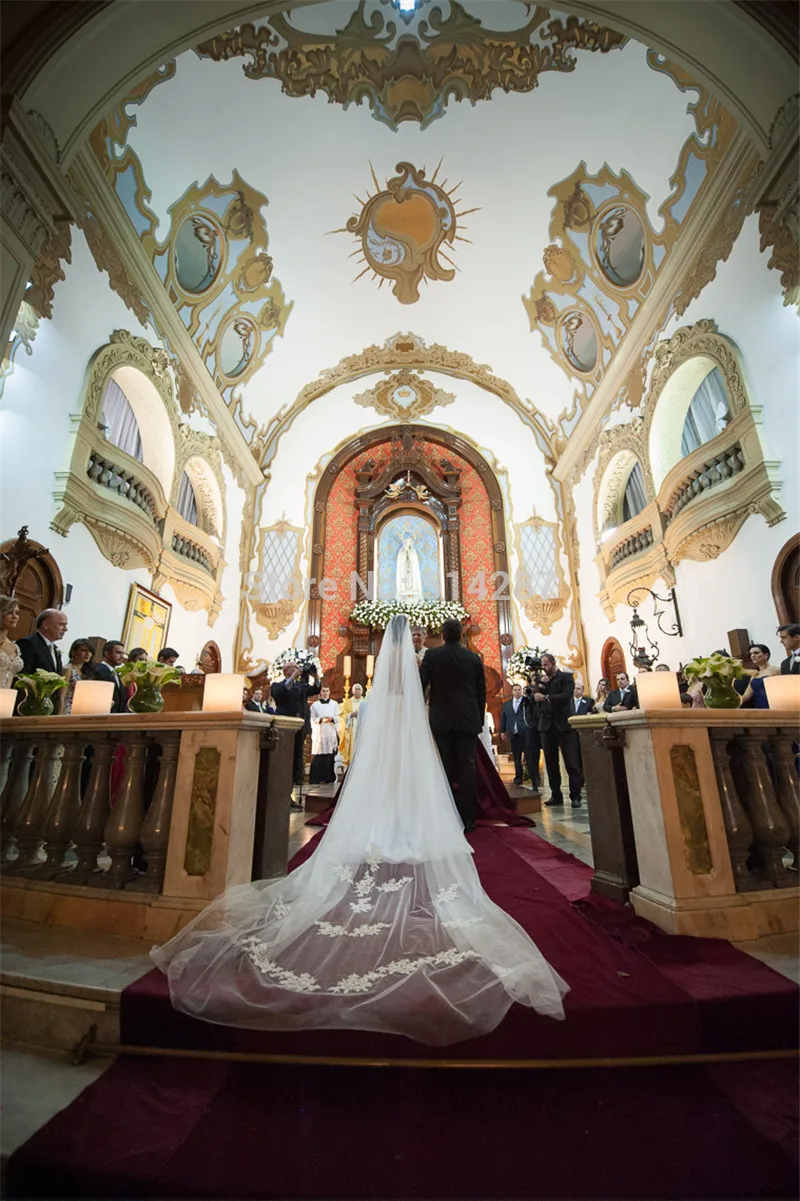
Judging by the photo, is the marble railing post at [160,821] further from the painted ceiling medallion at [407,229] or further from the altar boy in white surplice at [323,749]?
the painted ceiling medallion at [407,229]

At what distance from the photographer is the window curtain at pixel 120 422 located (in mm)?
6496

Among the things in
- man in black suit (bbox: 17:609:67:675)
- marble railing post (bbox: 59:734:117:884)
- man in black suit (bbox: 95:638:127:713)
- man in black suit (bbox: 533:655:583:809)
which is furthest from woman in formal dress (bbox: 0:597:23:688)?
man in black suit (bbox: 533:655:583:809)

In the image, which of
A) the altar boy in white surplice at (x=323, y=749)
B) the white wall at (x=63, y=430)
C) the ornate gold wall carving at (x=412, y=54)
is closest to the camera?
the white wall at (x=63, y=430)

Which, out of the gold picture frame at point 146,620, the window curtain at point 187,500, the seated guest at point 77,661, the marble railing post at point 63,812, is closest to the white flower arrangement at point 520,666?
the gold picture frame at point 146,620

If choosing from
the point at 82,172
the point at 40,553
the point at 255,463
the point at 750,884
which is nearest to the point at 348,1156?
the point at 750,884

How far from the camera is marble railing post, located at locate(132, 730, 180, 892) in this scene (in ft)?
6.95

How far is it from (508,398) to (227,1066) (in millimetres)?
12336

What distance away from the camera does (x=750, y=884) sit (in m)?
2.04

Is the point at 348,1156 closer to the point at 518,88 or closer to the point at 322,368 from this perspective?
the point at 518,88

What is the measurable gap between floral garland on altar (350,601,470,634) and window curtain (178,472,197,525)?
394 centimetres

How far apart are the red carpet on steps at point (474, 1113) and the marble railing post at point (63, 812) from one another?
1.02 meters

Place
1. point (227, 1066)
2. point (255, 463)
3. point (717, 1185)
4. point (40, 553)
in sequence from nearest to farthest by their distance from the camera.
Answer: point (717, 1185) → point (227, 1066) → point (40, 553) → point (255, 463)

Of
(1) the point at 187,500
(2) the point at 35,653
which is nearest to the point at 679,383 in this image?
(1) the point at 187,500

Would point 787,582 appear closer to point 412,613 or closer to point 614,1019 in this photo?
point 614,1019
